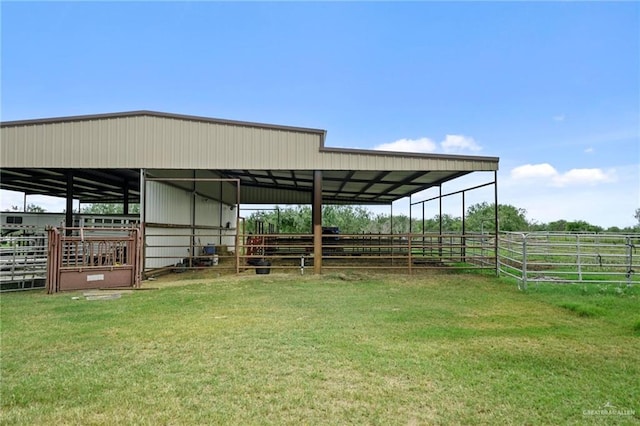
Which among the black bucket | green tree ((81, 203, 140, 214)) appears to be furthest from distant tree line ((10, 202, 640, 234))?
the black bucket

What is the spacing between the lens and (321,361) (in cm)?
350

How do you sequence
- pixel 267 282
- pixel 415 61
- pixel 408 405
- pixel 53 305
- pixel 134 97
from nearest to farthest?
1. pixel 408 405
2. pixel 53 305
3. pixel 267 282
4. pixel 415 61
5. pixel 134 97

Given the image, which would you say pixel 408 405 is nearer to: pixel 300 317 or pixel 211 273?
pixel 300 317

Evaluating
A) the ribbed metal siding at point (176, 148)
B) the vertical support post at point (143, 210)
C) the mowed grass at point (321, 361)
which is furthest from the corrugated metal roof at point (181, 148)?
the mowed grass at point (321, 361)

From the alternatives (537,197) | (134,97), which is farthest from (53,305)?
(537,197)

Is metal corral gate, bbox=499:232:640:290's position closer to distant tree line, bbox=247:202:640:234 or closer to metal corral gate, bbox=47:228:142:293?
metal corral gate, bbox=47:228:142:293

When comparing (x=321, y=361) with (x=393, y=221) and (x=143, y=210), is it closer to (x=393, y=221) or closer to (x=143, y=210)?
(x=143, y=210)

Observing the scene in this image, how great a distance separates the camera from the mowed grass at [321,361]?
8.44 feet

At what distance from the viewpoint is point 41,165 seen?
9.48 metres

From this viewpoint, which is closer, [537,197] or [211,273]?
[211,273]

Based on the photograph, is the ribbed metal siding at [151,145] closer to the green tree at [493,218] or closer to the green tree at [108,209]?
the green tree at [493,218]

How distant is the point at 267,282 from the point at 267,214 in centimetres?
1920

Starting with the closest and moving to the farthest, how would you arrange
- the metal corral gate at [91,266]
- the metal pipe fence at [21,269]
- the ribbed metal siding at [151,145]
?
the metal corral gate at [91,266] < the metal pipe fence at [21,269] < the ribbed metal siding at [151,145]

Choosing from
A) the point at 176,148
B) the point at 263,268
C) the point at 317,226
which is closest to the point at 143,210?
the point at 176,148
